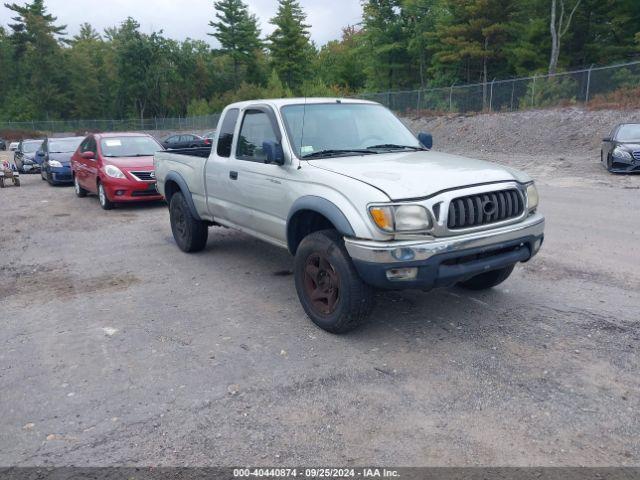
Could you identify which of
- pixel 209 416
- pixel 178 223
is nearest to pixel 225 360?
pixel 209 416

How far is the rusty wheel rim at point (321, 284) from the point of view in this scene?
4551mm

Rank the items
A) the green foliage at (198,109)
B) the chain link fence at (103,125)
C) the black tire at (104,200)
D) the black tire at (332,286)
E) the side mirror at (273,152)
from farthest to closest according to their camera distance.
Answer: the green foliage at (198,109) → the chain link fence at (103,125) → the black tire at (104,200) → the side mirror at (273,152) → the black tire at (332,286)

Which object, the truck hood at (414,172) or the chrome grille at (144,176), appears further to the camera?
the chrome grille at (144,176)

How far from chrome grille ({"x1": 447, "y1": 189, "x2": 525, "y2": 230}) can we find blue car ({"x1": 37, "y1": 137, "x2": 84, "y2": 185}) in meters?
15.1

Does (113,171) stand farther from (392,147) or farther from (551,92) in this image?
(551,92)

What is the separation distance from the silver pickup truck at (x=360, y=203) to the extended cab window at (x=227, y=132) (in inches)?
0.9

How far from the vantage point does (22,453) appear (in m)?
3.16

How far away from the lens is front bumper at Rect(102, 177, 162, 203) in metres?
11.6

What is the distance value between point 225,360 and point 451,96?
30.0 metres

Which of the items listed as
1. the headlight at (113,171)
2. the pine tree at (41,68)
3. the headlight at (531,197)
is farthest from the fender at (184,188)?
the pine tree at (41,68)

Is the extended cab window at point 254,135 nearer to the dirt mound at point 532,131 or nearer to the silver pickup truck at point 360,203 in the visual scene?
the silver pickup truck at point 360,203

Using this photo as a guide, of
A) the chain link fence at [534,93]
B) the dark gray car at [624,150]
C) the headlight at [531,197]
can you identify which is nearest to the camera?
the headlight at [531,197]

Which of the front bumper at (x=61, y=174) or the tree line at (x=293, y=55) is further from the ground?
the tree line at (x=293, y=55)

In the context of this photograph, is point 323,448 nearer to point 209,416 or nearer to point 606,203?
point 209,416
